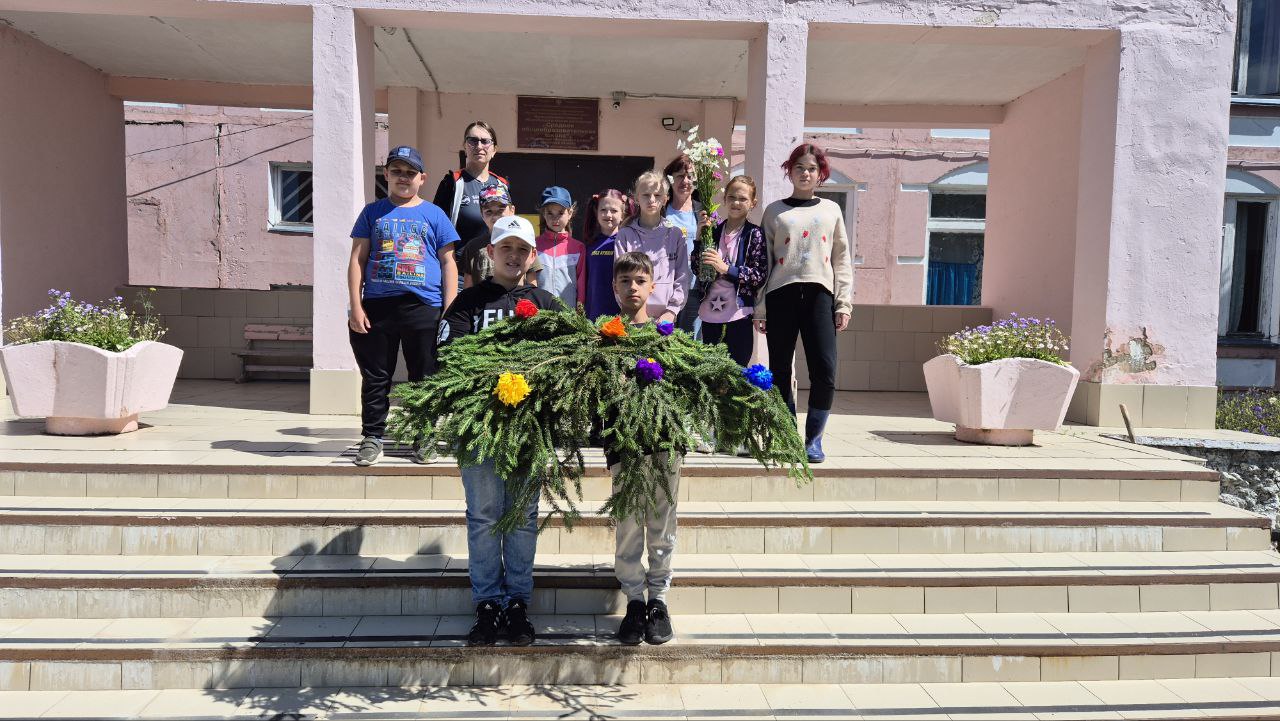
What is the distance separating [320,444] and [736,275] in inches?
107

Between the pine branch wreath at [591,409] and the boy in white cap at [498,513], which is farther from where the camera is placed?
the boy in white cap at [498,513]

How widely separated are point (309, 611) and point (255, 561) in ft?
1.50

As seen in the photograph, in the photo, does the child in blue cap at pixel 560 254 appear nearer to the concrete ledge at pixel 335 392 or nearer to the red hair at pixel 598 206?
the red hair at pixel 598 206

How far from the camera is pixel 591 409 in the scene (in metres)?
3.22

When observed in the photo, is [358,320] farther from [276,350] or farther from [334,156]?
[276,350]

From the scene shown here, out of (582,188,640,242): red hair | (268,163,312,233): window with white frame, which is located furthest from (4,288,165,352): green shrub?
(268,163,312,233): window with white frame

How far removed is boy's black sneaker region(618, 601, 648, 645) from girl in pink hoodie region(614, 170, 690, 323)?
1.80 metres

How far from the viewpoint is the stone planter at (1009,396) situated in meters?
5.64

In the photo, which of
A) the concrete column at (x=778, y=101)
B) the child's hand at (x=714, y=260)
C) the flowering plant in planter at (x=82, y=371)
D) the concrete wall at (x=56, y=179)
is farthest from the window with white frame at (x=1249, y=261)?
the concrete wall at (x=56, y=179)

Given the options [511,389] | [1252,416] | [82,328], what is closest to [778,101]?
[511,389]

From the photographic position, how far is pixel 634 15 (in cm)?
654

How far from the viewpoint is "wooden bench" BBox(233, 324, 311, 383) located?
31.2 ft

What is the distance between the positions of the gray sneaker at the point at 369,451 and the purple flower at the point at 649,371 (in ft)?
7.18

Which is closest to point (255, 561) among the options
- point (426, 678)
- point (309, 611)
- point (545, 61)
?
point (309, 611)
